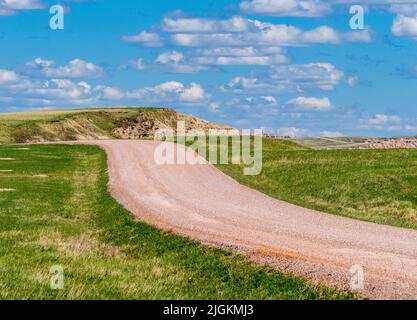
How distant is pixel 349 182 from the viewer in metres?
43.5

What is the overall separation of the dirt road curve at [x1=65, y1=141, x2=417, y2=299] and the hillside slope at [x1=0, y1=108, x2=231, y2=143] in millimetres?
79199

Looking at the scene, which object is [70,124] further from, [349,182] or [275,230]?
[275,230]

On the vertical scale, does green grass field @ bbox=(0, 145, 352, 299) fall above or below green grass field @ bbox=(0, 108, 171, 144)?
below

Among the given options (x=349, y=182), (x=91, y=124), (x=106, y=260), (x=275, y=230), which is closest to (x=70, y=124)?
(x=91, y=124)

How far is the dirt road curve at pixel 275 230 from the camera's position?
19.4 meters

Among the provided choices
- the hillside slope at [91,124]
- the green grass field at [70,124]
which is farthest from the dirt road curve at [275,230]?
the hillside slope at [91,124]

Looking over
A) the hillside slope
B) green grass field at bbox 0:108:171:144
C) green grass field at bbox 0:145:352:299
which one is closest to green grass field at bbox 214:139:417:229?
green grass field at bbox 0:145:352:299

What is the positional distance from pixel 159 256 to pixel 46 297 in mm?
8177

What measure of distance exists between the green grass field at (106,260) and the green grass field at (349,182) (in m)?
11.0

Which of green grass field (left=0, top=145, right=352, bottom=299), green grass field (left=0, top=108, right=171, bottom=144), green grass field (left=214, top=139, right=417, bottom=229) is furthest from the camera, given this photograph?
green grass field (left=0, top=108, right=171, bottom=144)

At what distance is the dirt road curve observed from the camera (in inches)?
762

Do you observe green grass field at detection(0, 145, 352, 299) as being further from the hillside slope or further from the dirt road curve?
the hillside slope

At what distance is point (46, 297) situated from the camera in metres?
15.8

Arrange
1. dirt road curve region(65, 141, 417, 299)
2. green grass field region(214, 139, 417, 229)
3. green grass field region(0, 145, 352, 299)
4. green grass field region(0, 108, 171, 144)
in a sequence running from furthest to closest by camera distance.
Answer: green grass field region(0, 108, 171, 144)
green grass field region(214, 139, 417, 229)
dirt road curve region(65, 141, 417, 299)
green grass field region(0, 145, 352, 299)
